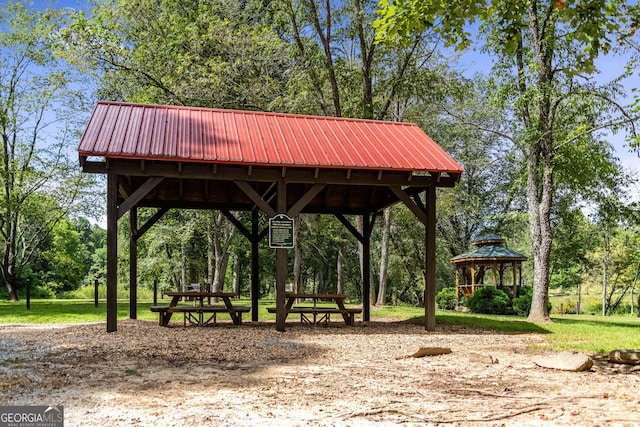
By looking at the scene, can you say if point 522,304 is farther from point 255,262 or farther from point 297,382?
point 297,382

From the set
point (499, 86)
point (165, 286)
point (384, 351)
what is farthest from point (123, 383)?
point (165, 286)

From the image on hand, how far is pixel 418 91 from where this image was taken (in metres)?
21.8

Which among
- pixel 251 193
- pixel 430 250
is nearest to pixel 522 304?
pixel 430 250

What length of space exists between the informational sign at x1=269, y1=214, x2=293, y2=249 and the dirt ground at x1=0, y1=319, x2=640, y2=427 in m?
2.03

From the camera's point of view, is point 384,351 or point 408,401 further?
point 384,351

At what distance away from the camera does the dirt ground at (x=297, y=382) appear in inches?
206

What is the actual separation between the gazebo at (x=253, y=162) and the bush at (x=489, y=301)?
13047 mm

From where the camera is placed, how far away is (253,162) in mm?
11570

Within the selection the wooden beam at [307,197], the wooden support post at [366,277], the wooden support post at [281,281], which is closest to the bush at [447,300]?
the wooden support post at [366,277]

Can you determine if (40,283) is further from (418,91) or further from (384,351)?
(384,351)

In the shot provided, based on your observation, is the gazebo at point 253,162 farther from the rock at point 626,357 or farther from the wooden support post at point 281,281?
the rock at point 626,357

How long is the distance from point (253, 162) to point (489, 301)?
17726 millimetres

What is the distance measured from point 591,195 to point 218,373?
1701cm

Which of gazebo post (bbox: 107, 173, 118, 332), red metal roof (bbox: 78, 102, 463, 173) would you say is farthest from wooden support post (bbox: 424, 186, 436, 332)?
gazebo post (bbox: 107, 173, 118, 332)
